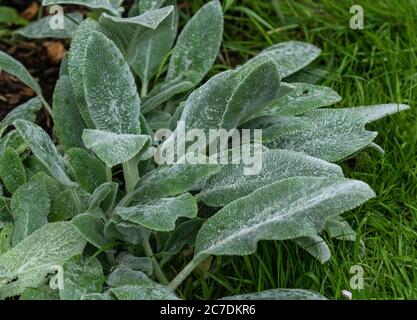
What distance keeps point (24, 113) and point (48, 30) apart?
477 mm

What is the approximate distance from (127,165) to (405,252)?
0.75 meters

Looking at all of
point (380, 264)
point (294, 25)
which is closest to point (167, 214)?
point (380, 264)

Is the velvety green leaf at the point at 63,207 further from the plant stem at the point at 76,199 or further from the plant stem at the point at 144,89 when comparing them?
the plant stem at the point at 144,89

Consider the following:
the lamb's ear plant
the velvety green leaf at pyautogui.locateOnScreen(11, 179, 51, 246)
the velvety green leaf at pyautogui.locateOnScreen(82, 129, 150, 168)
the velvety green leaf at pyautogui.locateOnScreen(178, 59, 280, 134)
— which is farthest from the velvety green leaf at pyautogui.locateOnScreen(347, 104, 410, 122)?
the velvety green leaf at pyautogui.locateOnScreen(11, 179, 51, 246)

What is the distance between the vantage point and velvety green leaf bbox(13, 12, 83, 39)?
281 centimetres

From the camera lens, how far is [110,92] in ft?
6.75

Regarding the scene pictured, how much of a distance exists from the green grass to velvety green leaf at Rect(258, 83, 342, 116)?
0.24m

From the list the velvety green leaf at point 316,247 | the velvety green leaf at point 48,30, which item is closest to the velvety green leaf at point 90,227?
the velvety green leaf at point 316,247

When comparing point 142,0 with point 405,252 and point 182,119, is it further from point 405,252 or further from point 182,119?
point 405,252

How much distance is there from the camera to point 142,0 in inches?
101

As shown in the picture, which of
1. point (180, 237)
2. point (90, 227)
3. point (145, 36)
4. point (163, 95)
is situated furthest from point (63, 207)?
point (145, 36)

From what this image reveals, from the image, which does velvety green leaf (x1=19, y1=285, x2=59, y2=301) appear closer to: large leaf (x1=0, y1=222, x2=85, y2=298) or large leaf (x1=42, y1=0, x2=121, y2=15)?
large leaf (x1=0, y1=222, x2=85, y2=298)

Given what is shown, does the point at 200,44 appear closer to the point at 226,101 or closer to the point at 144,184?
the point at 226,101

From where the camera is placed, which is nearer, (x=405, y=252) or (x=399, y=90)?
(x=405, y=252)
